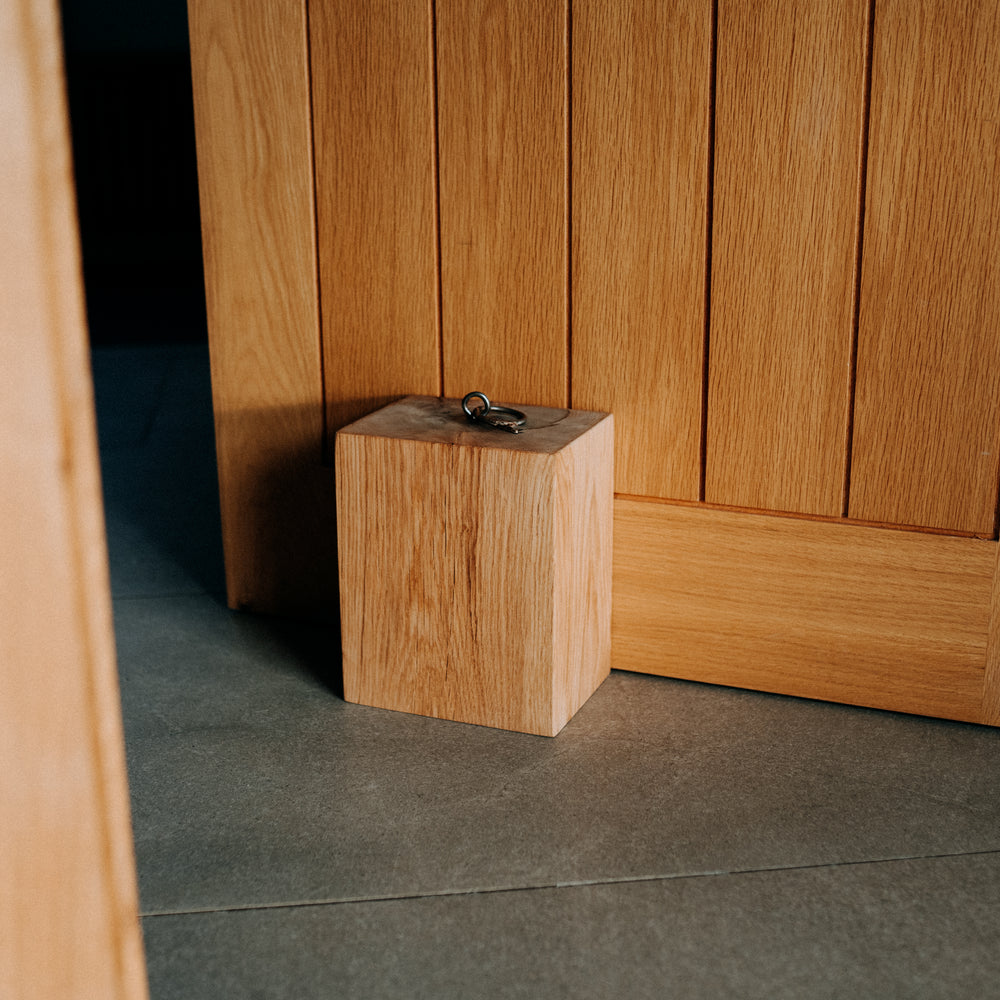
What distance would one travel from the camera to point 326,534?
1.66 metres

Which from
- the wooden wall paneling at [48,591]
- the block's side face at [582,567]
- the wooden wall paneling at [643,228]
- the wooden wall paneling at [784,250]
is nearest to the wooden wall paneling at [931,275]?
the wooden wall paneling at [784,250]

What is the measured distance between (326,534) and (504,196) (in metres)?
0.54

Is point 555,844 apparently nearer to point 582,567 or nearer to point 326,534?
point 582,567

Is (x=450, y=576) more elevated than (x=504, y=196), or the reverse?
(x=504, y=196)

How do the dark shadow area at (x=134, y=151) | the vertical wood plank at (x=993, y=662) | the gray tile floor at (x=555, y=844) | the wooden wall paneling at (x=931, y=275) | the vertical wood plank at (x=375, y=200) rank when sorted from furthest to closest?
the dark shadow area at (x=134, y=151) → the vertical wood plank at (x=375, y=200) → the vertical wood plank at (x=993, y=662) → the wooden wall paneling at (x=931, y=275) → the gray tile floor at (x=555, y=844)

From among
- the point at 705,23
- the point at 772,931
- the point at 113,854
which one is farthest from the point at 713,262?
the point at 113,854

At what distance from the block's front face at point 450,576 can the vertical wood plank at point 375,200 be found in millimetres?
234

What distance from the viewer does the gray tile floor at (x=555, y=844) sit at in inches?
38.7

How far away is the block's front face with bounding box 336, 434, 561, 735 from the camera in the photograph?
1.31 m

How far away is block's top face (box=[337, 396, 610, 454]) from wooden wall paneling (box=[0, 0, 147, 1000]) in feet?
2.61

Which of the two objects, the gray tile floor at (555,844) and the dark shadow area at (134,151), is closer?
the gray tile floor at (555,844)

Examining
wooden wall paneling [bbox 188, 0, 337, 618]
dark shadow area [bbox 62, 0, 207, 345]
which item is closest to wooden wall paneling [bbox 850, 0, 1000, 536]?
wooden wall paneling [bbox 188, 0, 337, 618]

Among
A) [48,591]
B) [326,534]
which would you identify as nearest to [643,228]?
[326,534]

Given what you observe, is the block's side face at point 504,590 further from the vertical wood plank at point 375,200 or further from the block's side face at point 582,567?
the vertical wood plank at point 375,200
